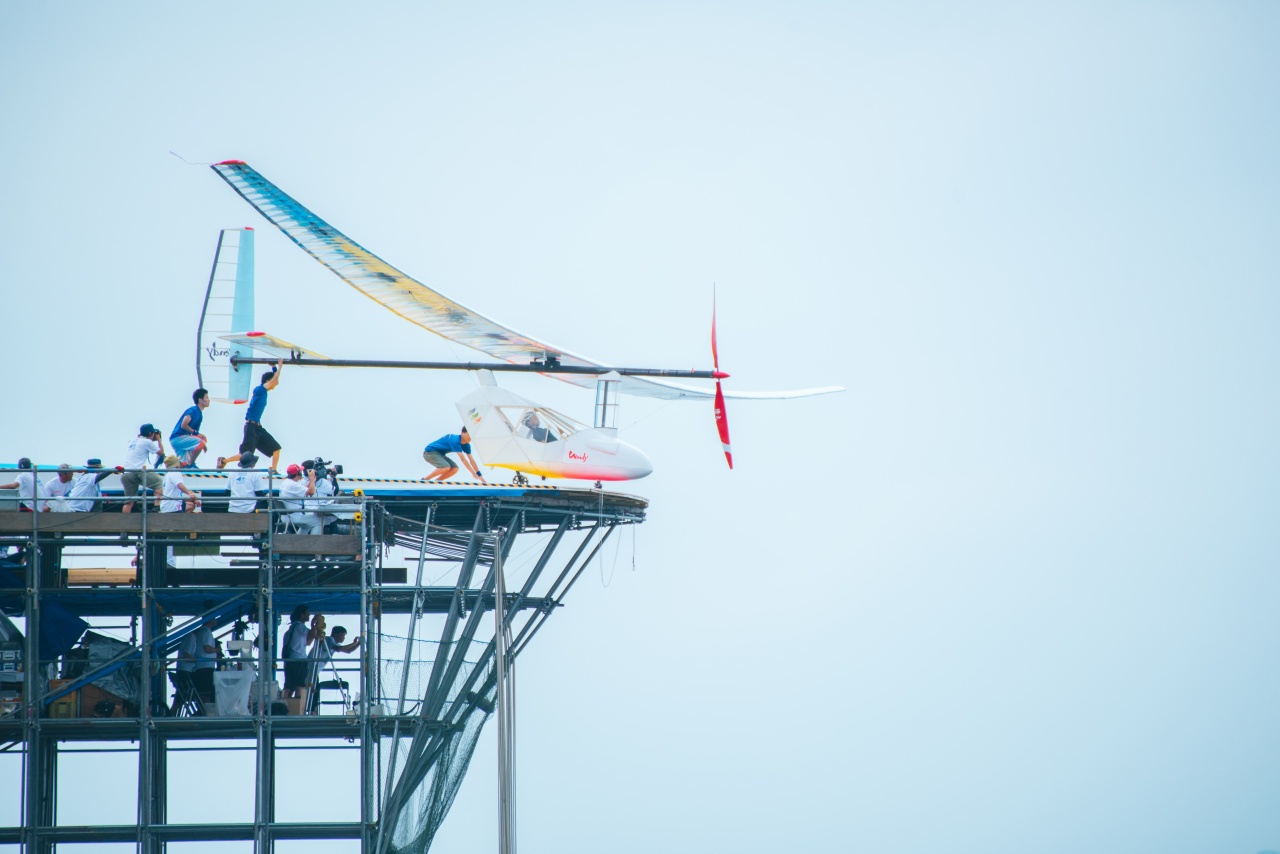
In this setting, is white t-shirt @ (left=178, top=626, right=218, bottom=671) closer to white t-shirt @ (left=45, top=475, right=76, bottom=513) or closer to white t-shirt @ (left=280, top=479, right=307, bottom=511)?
white t-shirt @ (left=280, top=479, right=307, bottom=511)

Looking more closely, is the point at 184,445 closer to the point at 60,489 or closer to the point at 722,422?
the point at 60,489

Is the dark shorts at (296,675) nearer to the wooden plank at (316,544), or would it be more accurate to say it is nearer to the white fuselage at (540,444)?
the wooden plank at (316,544)

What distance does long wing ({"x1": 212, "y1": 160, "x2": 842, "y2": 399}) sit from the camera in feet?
110

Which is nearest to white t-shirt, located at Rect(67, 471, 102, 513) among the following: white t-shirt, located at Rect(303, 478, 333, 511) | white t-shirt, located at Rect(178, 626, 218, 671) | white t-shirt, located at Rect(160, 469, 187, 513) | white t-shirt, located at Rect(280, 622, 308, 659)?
white t-shirt, located at Rect(160, 469, 187, 513)

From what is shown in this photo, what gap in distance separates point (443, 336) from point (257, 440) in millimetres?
4493

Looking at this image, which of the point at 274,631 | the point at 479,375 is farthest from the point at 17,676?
the point at 479,375

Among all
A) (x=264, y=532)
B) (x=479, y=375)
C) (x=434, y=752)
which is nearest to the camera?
(x=264, y=532)

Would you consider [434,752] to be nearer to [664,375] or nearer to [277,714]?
[277,714]

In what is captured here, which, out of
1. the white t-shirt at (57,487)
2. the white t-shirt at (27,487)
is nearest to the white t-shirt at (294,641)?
the white t-shirt at (57,487)

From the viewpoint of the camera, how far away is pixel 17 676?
30.7m

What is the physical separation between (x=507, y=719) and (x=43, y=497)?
27.8 feet

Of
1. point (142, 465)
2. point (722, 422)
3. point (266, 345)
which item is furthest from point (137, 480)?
point (722, 422)

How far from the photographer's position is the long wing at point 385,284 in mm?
33438

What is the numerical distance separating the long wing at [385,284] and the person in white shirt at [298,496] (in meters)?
5.00
